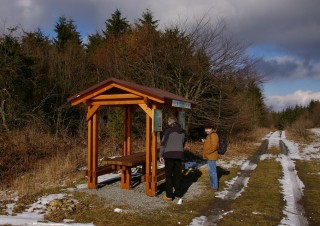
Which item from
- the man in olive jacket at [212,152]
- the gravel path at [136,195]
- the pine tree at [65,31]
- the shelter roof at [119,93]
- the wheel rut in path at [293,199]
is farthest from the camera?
the pine tree at [65,31]

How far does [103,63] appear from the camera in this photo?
25.7 metres

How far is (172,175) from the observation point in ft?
26.8

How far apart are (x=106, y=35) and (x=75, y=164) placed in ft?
74.4

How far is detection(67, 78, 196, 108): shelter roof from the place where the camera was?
26.7 ft

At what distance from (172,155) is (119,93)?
2226 mm

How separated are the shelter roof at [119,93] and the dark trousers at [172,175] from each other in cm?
138

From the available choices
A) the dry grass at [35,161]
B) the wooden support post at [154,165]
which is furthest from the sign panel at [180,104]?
the dry grass at [35,161]

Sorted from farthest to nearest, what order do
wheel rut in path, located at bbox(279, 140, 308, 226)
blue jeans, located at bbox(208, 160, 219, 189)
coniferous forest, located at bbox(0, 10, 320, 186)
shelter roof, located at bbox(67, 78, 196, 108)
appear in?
1. coniferous forest, located at bbox(0, 10, 320, 186)
2. blue jeans, located at bbox(208, 160, 219, 189)
3. shelter roof, located at bbox(67, 78, 196, 108)
4. wheel rut in path, located at bbox(279, 140, 308, 226)

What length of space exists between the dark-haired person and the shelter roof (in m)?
0.76

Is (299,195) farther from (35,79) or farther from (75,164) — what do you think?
(35,79)

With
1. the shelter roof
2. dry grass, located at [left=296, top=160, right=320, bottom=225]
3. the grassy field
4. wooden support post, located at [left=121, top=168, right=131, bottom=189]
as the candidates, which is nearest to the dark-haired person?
the grassy field

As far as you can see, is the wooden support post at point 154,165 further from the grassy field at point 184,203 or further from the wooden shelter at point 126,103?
the grassy field at point 184,203

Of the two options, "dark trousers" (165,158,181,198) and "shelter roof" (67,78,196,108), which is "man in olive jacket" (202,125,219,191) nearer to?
"shelter roof" (67,78,196,108)

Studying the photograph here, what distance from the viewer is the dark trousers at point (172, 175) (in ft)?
26.2
